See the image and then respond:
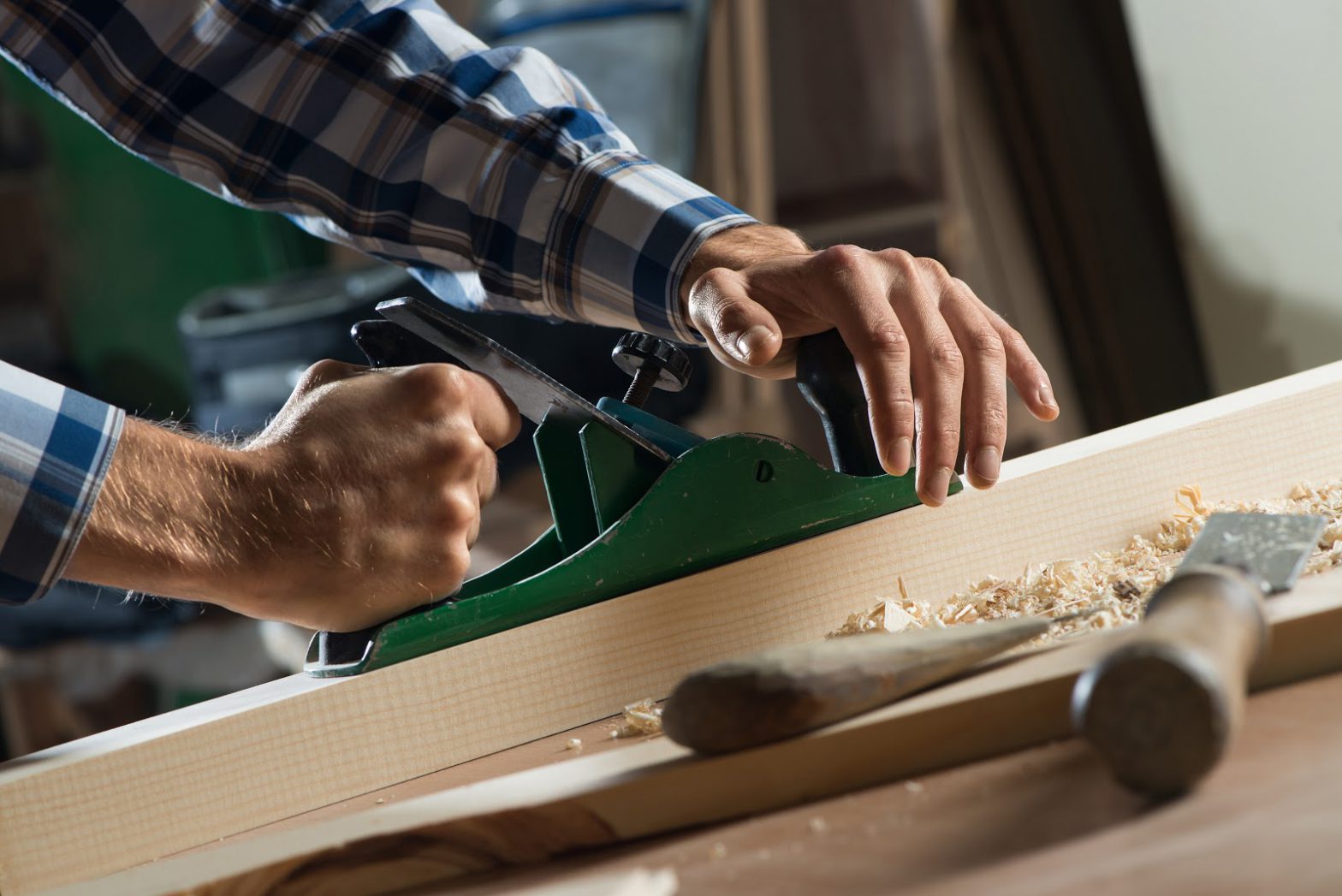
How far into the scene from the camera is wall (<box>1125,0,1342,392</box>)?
218 cm

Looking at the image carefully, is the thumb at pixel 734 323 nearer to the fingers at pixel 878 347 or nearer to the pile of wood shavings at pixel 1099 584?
the fingers at pixel 878 347

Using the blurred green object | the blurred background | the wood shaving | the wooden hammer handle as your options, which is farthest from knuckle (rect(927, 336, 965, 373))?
the blurred green object

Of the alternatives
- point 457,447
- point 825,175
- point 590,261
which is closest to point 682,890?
point 457,447

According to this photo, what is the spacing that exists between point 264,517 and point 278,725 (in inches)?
5.8

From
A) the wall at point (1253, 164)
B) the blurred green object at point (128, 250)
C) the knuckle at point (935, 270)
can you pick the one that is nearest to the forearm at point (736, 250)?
the knuckle at point (935, 270)

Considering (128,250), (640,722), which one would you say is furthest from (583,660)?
(128,250)

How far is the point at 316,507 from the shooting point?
882 millimetres

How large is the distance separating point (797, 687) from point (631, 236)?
2.18 feet

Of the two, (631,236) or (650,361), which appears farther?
(631,236)

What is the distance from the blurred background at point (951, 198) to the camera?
90.0 inches

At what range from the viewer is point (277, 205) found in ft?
4.25

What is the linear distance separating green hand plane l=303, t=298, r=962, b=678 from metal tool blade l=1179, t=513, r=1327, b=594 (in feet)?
0.90

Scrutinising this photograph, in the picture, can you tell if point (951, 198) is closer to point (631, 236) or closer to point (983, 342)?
point (631, 236)

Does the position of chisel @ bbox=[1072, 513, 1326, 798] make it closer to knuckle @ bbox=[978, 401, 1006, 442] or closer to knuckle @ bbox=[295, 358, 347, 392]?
knuckle @ bbox=[978, 401, 1006, 442]
